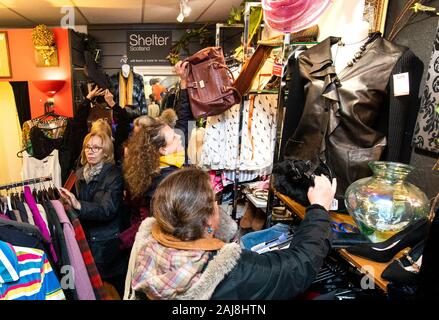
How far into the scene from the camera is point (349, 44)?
4.53 ft

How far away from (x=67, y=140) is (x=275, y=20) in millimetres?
2547

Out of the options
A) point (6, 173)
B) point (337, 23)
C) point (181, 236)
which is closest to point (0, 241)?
point (181, 236)

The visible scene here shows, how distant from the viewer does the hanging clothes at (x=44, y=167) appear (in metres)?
3.01

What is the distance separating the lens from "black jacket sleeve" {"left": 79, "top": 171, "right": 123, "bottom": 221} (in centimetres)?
176

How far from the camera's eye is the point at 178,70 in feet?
7.23

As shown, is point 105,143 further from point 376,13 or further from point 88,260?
point 376,13

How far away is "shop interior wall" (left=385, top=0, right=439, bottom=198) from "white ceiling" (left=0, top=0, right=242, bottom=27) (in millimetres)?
2704

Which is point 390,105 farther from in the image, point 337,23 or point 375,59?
point 337,23

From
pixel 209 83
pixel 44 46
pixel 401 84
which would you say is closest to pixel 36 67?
pixel 44 46

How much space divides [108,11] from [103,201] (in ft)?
9.99

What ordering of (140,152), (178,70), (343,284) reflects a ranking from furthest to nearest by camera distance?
→ (178,70)
(140,152)
(343,284)

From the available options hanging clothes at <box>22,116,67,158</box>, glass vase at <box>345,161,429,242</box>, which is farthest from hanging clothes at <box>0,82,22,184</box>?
glass vase at <box>345,161,429,242</box>

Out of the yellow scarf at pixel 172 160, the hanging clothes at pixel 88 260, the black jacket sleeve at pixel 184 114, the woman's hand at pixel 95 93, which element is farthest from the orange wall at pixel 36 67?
the hanging clothes at pixel 88 260

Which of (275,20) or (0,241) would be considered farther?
(275,20)
